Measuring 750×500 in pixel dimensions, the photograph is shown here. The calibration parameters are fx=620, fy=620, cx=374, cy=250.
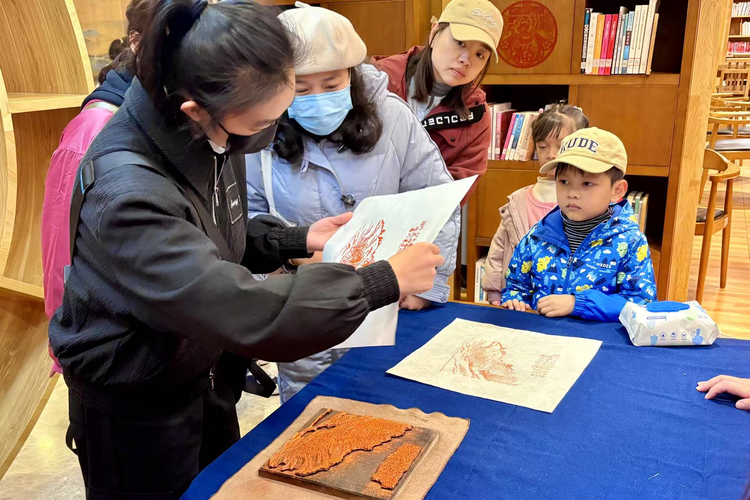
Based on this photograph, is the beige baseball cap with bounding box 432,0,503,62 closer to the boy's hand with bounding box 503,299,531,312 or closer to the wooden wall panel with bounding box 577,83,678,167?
the boy's hand with bounding box 503,299,531,312

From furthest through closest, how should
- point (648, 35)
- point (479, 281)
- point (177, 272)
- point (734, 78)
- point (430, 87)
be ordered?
point (734, 78)
point (479, 281)
point (648, 35)
point (430, 87)
point (177, 272)

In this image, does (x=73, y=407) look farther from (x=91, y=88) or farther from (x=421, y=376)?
(x=91, y=88)

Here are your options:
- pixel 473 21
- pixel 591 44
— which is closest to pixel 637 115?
pixel 591 44

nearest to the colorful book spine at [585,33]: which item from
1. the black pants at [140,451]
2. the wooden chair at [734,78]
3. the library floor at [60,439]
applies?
the library floor at [60,439]

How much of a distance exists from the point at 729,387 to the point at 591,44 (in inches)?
90.4

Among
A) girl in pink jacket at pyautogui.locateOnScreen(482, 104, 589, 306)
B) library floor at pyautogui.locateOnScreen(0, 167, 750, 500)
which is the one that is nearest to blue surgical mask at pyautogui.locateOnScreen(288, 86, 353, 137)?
girl in pink jacket at pyautogui.locateOnScreen(482, 104, 589, 306)

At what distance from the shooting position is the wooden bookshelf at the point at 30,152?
1.82 m

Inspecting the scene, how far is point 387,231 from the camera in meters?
1.18

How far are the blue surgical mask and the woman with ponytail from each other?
427 millimetres

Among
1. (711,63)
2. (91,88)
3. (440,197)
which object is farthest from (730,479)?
(711,63)

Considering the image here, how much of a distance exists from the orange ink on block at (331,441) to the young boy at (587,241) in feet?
2.34

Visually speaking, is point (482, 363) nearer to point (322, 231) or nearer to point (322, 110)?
point (322, 231)

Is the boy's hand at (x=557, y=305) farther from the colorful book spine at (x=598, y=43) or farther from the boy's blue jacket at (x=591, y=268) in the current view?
the colorful book spine at (x=598, y=43)

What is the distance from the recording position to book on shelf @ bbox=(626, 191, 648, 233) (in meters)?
3.08
